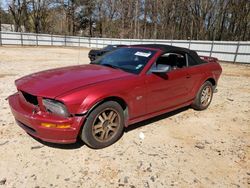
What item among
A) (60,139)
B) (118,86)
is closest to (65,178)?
(60,139)

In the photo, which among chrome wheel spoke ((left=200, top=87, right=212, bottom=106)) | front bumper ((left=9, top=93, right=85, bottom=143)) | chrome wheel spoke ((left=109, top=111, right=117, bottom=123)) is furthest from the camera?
chrome wheel spoke ((left=200, top=87, right=212, bottom=106))

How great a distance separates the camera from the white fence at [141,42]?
17297 mm

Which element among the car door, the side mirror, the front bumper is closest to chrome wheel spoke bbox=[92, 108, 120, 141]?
the front bumper

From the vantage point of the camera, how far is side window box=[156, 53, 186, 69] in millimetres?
4762

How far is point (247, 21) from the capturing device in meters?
26.9

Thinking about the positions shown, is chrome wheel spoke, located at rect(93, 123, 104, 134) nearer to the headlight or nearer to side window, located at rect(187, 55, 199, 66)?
the headlight

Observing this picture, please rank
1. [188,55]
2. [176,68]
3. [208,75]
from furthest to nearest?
[208,75]
[188,55]
[176,68]

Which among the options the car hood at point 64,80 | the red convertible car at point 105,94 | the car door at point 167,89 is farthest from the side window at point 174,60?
the car hood at point 64,80

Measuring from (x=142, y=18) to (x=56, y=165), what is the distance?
40670mm

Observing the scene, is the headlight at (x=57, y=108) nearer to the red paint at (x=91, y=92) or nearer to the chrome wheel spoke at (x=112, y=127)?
the red paint at (x=91, y=92)

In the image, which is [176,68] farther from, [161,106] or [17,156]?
[17,156]

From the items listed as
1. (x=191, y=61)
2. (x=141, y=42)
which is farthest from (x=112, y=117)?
(x=141, y=42)

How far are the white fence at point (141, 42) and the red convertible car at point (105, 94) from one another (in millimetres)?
13955

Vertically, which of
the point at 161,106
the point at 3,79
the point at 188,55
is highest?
the point at 188,55
